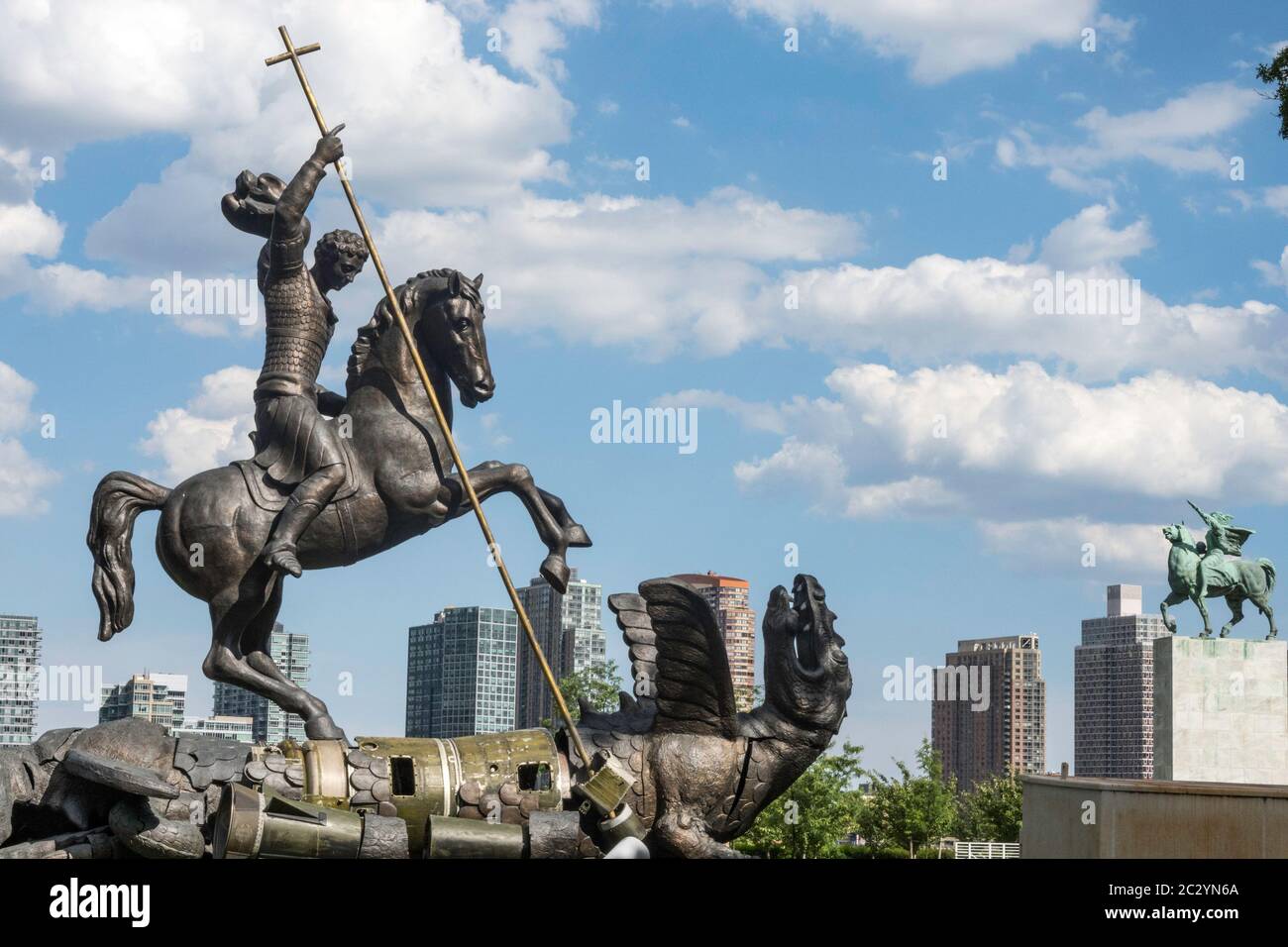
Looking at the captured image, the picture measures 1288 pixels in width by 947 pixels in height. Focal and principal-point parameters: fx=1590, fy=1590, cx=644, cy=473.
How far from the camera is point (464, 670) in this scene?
107ft

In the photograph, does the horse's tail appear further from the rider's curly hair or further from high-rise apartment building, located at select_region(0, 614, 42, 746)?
high-rise apartment building, located at select_region(0, 614, 42, 746)

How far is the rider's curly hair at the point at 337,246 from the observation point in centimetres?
1282

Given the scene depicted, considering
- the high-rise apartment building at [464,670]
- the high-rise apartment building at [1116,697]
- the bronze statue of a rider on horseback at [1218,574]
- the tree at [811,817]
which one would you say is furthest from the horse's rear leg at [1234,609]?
the high-rise apartment building at [1116,697]

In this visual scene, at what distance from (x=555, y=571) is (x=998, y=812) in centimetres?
2617

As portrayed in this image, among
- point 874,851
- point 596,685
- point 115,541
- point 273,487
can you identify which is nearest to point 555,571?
point 273,487

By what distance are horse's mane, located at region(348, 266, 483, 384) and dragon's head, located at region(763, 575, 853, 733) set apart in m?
3.46

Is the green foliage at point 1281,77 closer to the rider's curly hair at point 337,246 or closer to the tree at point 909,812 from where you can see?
the rider's curly hair at point 337,246

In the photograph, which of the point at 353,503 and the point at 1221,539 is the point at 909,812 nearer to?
the point at 1221,539

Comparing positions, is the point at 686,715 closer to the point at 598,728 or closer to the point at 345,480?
the point at 598,728

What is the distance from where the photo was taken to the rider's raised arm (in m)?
12.3

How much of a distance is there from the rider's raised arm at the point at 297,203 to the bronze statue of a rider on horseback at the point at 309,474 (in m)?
0.01

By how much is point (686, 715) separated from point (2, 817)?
4870 millimetres

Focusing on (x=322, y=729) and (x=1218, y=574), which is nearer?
(x=322, y=729)

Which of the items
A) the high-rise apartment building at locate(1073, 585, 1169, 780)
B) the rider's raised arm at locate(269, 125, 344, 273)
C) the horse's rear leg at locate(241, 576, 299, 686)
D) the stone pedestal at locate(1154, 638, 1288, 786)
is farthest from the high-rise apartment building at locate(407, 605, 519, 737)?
the high-rise apartment building at locate(1073, 585, 1169, 780)
